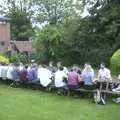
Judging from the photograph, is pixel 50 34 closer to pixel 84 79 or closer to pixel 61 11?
pixel 84 79

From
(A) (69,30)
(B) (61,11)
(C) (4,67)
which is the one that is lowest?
(C) (4,67)

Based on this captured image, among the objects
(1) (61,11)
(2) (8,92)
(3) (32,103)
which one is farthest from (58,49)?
(1) (61,11)

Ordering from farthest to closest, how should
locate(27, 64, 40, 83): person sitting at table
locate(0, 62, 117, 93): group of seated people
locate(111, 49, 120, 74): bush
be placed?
1. locate(111, 49, 120, 74): bush
2. locate(27, 64, 40, 83): person sitting at table
3. locate(0, 62, 117, 93): group of seated people

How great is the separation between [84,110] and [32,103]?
253 cm

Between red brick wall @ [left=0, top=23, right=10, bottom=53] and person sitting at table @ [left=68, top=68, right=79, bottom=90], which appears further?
red brick wall @ [left=0, top=23, right=10, bottom=53]

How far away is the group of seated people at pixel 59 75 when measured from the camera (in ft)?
63.8

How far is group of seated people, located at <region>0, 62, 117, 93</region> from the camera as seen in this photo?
19438 millimetres

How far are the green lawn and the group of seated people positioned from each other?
0.74 meters

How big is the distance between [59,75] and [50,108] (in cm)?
358

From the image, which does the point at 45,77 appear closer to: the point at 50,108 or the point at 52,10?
the point at 50,108

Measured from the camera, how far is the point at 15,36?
85250mm

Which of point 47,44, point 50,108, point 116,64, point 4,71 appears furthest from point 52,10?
point 50,108

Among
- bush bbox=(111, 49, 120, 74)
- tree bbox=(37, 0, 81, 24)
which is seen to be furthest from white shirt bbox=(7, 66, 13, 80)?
tree bbox=(37, 0, 81, 24)

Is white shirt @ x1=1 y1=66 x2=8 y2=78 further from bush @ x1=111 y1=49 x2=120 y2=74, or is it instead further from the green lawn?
bush @ x1=111 y1=49 x2=120 y2=74
